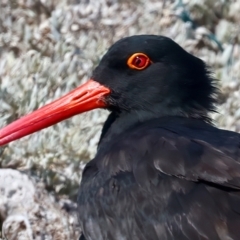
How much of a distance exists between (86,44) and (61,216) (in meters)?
2.39

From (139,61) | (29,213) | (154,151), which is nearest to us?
(154,151)

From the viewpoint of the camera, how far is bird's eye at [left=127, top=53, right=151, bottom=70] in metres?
5.12

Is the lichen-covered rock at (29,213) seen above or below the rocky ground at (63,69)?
below

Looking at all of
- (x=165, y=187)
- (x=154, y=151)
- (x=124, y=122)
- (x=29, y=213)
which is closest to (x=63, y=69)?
(x=29, y=213)

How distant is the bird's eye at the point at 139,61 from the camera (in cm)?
512

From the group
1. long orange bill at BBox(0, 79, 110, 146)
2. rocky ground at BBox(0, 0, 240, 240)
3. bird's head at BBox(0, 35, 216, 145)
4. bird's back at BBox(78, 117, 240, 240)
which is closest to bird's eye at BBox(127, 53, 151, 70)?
bird's head at BBox(0, 35, 216, 145)

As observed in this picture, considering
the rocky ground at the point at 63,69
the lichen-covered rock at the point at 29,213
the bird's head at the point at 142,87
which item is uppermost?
the bird's head at the point at 142,87

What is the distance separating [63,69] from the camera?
23.8 ft

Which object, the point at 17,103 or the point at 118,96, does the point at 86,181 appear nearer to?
the point at 118,96

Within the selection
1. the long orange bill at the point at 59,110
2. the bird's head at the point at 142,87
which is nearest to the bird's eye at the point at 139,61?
the bird's head at the point at 142,87

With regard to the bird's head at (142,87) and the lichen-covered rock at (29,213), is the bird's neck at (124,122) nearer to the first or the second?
the bird's head at (142,87)

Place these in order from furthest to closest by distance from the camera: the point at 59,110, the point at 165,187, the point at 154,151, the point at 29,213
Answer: the point at 29,213 → the point at 59,110 → the point at 154,151 → the point at 165,187

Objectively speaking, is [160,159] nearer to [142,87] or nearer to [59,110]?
[142,87]

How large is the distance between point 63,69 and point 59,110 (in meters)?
2.06
